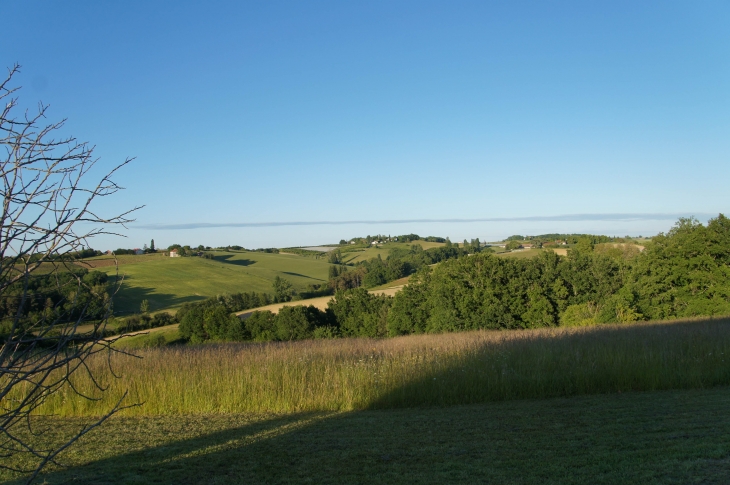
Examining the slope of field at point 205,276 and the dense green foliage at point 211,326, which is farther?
the slope of field at point 205,276

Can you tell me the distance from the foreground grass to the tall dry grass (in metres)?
1.31

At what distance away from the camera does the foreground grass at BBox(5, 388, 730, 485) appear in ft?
17.4

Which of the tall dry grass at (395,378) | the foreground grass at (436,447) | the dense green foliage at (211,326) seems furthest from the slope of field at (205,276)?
the foreground grass at (436,447)

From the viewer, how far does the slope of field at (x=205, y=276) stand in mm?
50844

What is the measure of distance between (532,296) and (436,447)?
27.2 m

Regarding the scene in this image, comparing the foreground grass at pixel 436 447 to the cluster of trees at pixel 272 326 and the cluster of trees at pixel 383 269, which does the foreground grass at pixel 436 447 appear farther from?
the cluster of trees at pixel 383 269

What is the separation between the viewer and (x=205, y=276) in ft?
205

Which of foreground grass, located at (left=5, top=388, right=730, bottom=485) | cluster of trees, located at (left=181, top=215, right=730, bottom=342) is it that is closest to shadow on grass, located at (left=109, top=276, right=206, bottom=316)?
cluster of trees, located at (left=181, top=215, right=730, bottom=342)

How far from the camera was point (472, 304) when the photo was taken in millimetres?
32281

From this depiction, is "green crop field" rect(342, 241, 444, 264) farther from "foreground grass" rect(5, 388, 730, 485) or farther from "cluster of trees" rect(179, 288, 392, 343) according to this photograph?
"foreground grass" rect(5, 388, 730, 485)

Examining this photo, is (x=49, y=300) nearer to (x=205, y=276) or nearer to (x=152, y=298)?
(x=152, y=298)

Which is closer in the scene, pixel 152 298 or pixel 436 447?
pixel 436 447

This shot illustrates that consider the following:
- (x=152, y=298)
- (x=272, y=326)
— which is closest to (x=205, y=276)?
(x=152, y=298)

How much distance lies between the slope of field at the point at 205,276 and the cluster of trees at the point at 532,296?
50.0 feet
